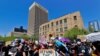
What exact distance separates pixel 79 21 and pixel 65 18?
26.3ft

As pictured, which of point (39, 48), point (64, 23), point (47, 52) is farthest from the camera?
point (64, 23)

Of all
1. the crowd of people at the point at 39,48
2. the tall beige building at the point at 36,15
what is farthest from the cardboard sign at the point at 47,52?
the tall beige building at the point at 36,15

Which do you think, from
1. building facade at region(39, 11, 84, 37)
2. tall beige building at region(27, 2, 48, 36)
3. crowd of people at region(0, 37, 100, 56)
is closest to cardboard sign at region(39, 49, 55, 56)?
crowd of people at region(0, 37, 100, 56)

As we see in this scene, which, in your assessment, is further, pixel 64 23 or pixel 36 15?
pixel 36 15

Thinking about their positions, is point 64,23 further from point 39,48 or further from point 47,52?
point 47,52

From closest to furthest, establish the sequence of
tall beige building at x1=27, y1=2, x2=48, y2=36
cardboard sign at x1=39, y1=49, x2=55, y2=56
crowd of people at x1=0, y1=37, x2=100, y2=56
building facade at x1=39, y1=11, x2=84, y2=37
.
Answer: crowd of people at x1=0, y1=37, x2=100, y2=56 → cardboard sign at x1=39, y1=49, x2=55, y2=56 → building facade at x1=39, y1=11, x2=84, y2=37 → tall beige building at x1=27, y1=2, x2=48, y2=36

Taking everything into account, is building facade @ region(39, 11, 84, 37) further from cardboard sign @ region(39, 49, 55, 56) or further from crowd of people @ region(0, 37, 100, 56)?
cardboard sign @ region(39, 49, 55, 56)

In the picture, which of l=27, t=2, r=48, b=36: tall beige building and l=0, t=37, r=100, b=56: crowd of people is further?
l=27, t=2, r=48, b=36: tall beige building

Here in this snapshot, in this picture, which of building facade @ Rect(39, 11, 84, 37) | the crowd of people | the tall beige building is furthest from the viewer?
the tall beige building

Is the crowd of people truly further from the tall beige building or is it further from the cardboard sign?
the tall beige building

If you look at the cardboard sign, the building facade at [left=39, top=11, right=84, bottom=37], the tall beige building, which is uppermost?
the tall beige building

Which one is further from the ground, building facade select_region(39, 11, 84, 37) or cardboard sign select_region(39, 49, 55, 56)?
building facade select_region(39, 11, 84, 37)

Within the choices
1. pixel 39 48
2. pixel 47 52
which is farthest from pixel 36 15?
pixel 47 52

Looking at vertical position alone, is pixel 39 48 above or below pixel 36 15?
below
